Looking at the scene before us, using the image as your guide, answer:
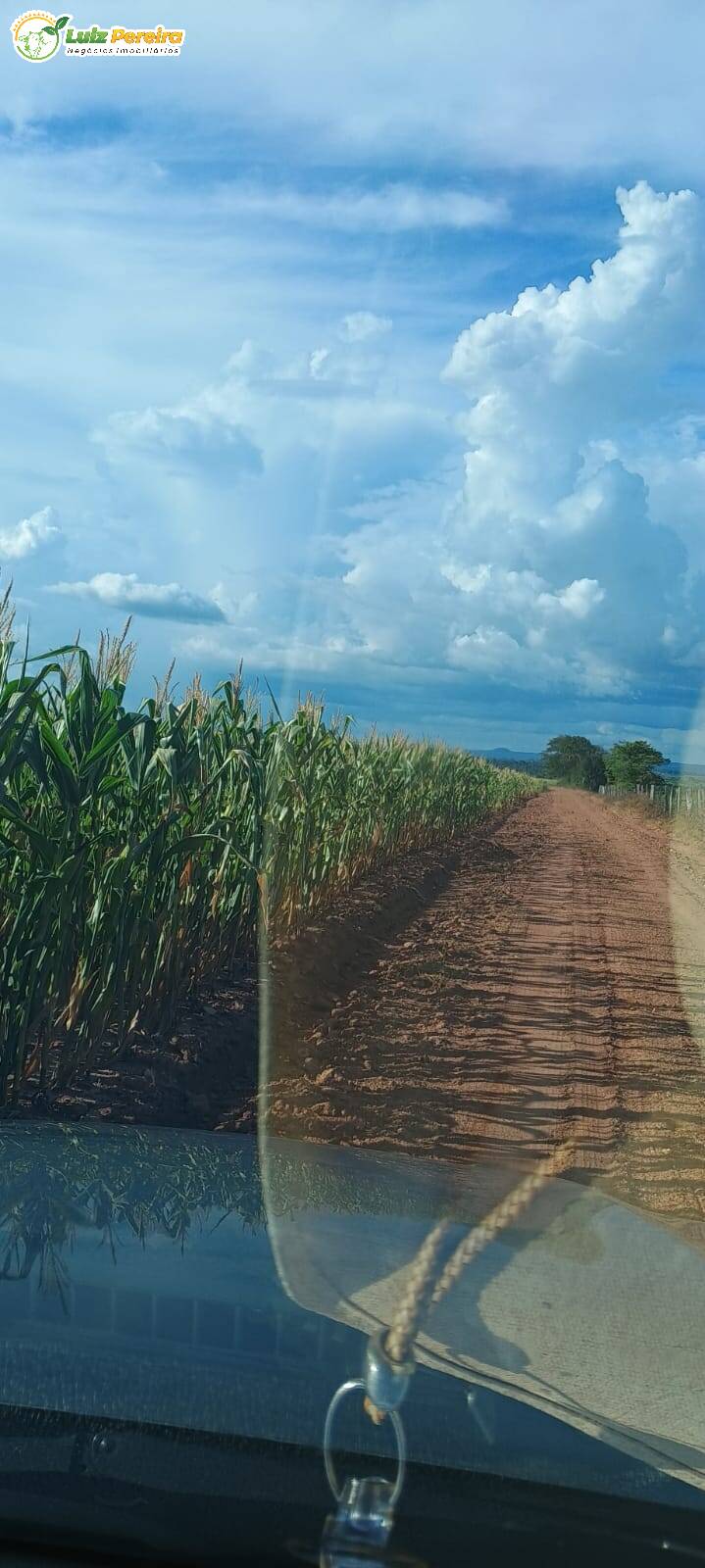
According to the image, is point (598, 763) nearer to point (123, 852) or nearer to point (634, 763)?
point (634, 763)

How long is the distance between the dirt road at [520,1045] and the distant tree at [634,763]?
6938cm

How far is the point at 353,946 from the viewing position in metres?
12.0

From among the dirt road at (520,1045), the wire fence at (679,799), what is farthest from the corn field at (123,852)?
the wire fence at (679,799)

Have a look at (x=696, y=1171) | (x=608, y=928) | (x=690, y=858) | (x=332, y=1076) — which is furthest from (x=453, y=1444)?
(x=690, y=858)

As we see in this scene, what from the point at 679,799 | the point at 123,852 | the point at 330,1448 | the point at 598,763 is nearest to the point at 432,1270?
the point at 330,1448

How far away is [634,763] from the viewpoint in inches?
3627

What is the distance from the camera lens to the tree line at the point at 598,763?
90500 mm

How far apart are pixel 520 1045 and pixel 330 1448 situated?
21.3ft

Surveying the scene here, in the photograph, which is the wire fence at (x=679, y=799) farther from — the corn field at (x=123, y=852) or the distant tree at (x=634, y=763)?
the corn field at (x=123, y=852)

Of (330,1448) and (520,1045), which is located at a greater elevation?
(330,1448)

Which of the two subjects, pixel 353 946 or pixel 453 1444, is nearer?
pixel 453 1444

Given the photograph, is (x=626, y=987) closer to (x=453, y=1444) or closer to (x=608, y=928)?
(x=608, y=928)

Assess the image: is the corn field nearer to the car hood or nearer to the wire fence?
the car hood

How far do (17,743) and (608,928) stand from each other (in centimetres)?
1074
